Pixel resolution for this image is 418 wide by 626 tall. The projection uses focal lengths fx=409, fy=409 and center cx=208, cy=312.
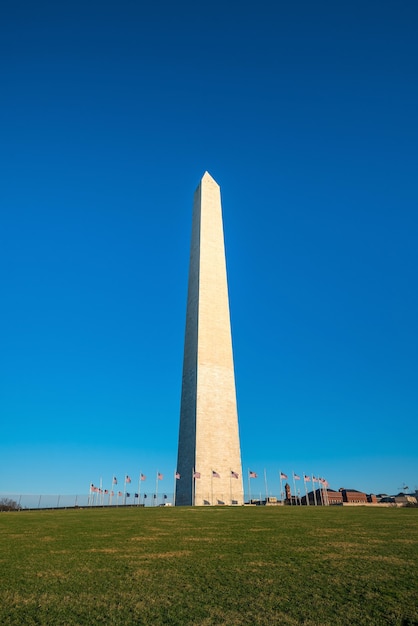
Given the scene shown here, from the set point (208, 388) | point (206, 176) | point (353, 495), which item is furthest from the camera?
point (353, 495)

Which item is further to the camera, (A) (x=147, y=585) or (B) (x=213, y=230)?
(B) (x=213, y=230)

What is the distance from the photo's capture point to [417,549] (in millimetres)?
7543

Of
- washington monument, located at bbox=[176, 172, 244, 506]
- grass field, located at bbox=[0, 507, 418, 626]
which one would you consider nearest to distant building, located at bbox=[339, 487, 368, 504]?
washington monument, located at bbox=[176, 172, 244, 506]

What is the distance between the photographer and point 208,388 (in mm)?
39094

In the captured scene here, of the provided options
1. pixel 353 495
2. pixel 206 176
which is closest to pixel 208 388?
pixel 206 176

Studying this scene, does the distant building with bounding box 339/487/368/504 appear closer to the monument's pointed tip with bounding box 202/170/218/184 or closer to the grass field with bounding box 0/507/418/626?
the monument's pointed tip with bounding box 202/170/218/184

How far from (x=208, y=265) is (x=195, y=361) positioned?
→ 11.4 meters

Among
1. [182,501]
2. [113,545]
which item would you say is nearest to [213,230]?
[182,501]

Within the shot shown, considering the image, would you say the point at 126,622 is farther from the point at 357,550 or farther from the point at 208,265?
the point at 208,265

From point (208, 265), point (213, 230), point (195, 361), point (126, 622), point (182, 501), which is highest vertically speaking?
point (213, 230)

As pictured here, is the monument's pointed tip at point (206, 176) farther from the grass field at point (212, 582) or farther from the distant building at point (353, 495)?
the distant building at point (353, 495)

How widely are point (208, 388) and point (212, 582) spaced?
112ft

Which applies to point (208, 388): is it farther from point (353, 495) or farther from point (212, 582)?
point (353, 495)

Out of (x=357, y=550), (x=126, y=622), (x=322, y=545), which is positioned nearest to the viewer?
(x=126, y=622)
